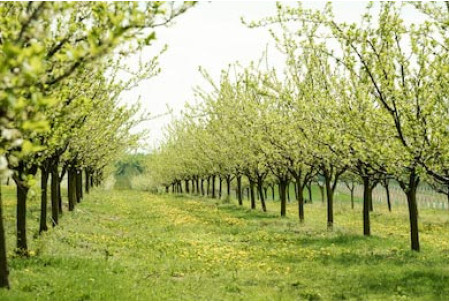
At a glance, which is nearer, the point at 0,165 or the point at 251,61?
the point at 0,165

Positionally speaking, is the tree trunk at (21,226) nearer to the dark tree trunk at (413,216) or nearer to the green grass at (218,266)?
the green grass at (218,266)

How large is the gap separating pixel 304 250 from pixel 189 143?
40.0 meters

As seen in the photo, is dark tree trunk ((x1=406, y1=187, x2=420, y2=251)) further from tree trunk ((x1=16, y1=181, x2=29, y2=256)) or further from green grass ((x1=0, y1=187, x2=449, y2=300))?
tree trunk ((x1=16, y1=181, x2=29, y2=256))

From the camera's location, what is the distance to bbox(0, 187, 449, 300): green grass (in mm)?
11727

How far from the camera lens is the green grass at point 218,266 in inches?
462

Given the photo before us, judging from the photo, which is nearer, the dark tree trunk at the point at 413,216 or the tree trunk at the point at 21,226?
the tree trunk at the point at 21,226

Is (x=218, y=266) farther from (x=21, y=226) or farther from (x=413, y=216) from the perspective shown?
(x=413, y=216)

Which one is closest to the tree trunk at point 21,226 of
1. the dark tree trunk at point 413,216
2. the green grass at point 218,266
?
the green grass at point 218,266

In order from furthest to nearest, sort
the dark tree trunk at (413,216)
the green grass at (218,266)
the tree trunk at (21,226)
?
the dark tree trunk at (413,216) → the tree trunk at (21,226) → the green grass at (218,266)

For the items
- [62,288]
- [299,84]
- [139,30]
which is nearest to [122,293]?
[62,288]

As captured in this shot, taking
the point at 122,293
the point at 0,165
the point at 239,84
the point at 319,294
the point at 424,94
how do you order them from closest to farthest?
1. the point at 0,165
2. the point at 122,293
3. the point at 319,294
4. the point at 424,94
5. the point at 239,84

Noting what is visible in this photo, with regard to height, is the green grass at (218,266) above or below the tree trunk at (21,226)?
below

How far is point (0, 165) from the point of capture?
5.00m

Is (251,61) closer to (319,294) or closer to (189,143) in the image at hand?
(319,294)
